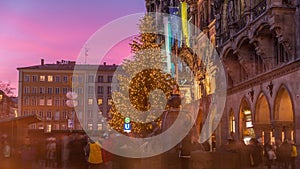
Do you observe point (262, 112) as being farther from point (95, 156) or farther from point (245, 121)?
point (95, 156)

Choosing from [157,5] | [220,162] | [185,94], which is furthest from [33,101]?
[220,162]

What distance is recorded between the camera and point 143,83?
40375 mm

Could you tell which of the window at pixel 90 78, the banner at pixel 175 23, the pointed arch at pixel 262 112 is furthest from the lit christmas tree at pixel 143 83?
the window at pixel 90 78

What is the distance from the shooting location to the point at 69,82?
112 metres

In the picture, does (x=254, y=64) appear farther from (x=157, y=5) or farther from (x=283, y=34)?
(x=157, y=5)

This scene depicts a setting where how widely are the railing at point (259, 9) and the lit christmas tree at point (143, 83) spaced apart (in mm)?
12149

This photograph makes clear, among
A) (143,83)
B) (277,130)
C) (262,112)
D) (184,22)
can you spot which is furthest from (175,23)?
(277,130)

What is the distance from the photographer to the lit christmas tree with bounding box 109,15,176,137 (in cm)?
3934

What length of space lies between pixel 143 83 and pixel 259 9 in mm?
15209

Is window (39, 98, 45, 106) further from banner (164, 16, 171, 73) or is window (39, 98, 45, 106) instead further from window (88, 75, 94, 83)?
banner (164, 16, 171, 73)

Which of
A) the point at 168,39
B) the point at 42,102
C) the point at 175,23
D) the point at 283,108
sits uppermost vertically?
the point at 175,23

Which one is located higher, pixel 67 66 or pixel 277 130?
pixel 67 66

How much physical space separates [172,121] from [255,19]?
59.4 ft

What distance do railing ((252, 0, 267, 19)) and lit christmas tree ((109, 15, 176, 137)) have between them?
1215cm
